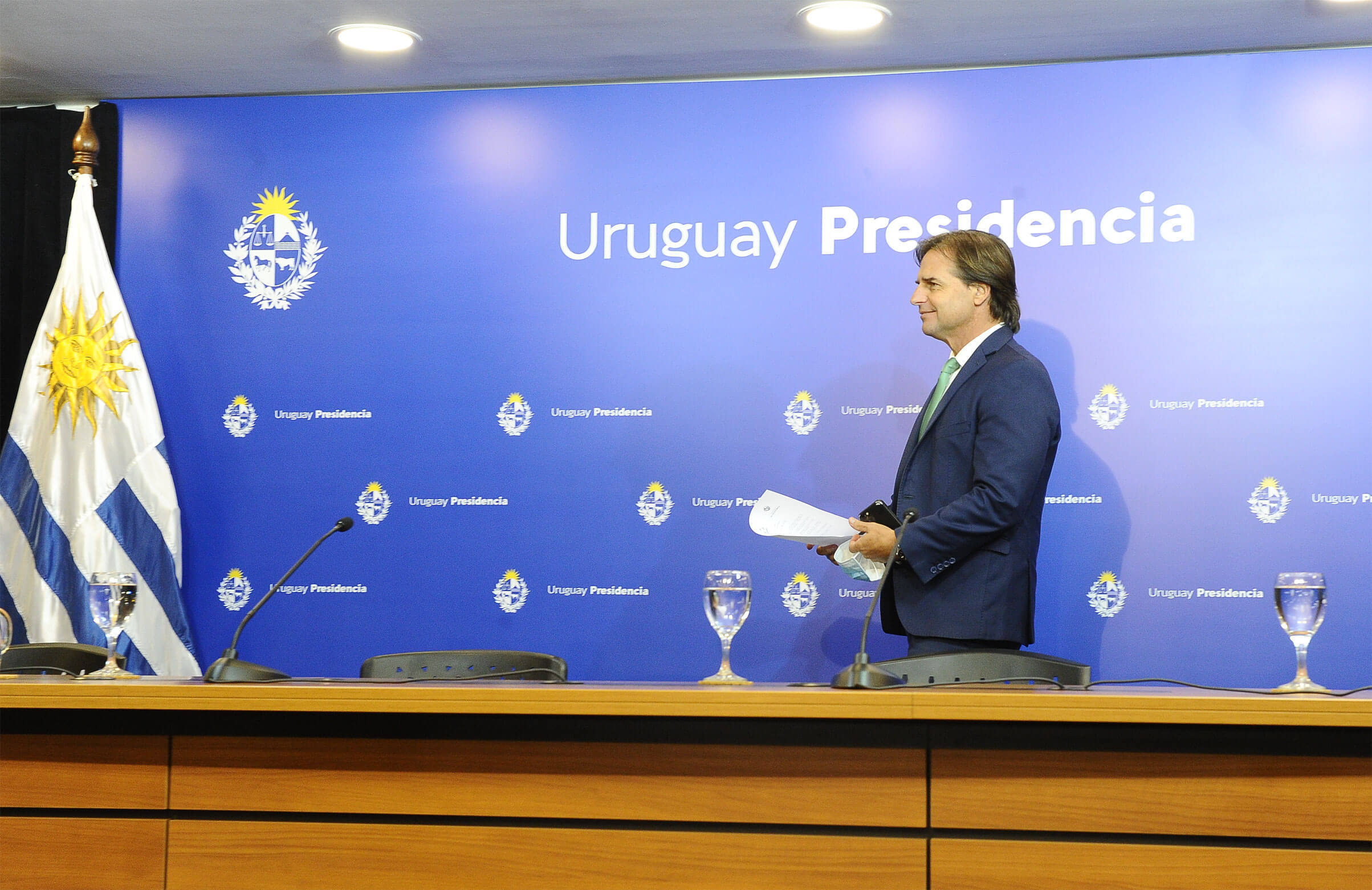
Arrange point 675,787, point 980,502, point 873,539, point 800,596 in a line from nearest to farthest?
point 675,787 → point 873,539 → point 980,502 → point 800,596

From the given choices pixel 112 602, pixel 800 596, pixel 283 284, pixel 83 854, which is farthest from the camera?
pixel 283 284

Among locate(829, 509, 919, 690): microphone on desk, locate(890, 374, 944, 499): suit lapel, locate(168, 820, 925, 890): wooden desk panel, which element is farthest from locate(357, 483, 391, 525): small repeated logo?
locate(829, 509, 919, 690): microphone on desk

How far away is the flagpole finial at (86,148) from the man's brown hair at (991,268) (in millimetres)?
3004

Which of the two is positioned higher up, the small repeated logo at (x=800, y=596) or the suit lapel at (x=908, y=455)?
the suit lapel at (x=908, y=455)

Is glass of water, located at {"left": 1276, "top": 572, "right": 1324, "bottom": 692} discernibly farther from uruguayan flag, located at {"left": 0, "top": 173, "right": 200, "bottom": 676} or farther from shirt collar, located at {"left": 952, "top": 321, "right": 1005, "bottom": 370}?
uruguayan flag, located at {"left": 0, "top": 173, "right": 200, "bottom": 676}

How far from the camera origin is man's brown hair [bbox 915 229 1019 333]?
3105mm

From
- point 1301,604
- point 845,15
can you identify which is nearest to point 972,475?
point 1301,604

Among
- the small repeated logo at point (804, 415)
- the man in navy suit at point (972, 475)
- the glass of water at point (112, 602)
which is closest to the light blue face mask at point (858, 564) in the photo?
the man in navy suit at point (972, 475)

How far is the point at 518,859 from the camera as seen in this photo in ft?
5.75

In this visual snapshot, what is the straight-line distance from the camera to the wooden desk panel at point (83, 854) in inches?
72.5

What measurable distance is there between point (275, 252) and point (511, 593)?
1.47 metres

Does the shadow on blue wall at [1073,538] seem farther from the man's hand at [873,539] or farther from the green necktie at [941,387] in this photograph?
the man's hand at [873,539]

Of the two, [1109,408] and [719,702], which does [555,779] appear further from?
[1109,408]

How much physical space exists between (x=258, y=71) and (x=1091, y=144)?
281 cm
